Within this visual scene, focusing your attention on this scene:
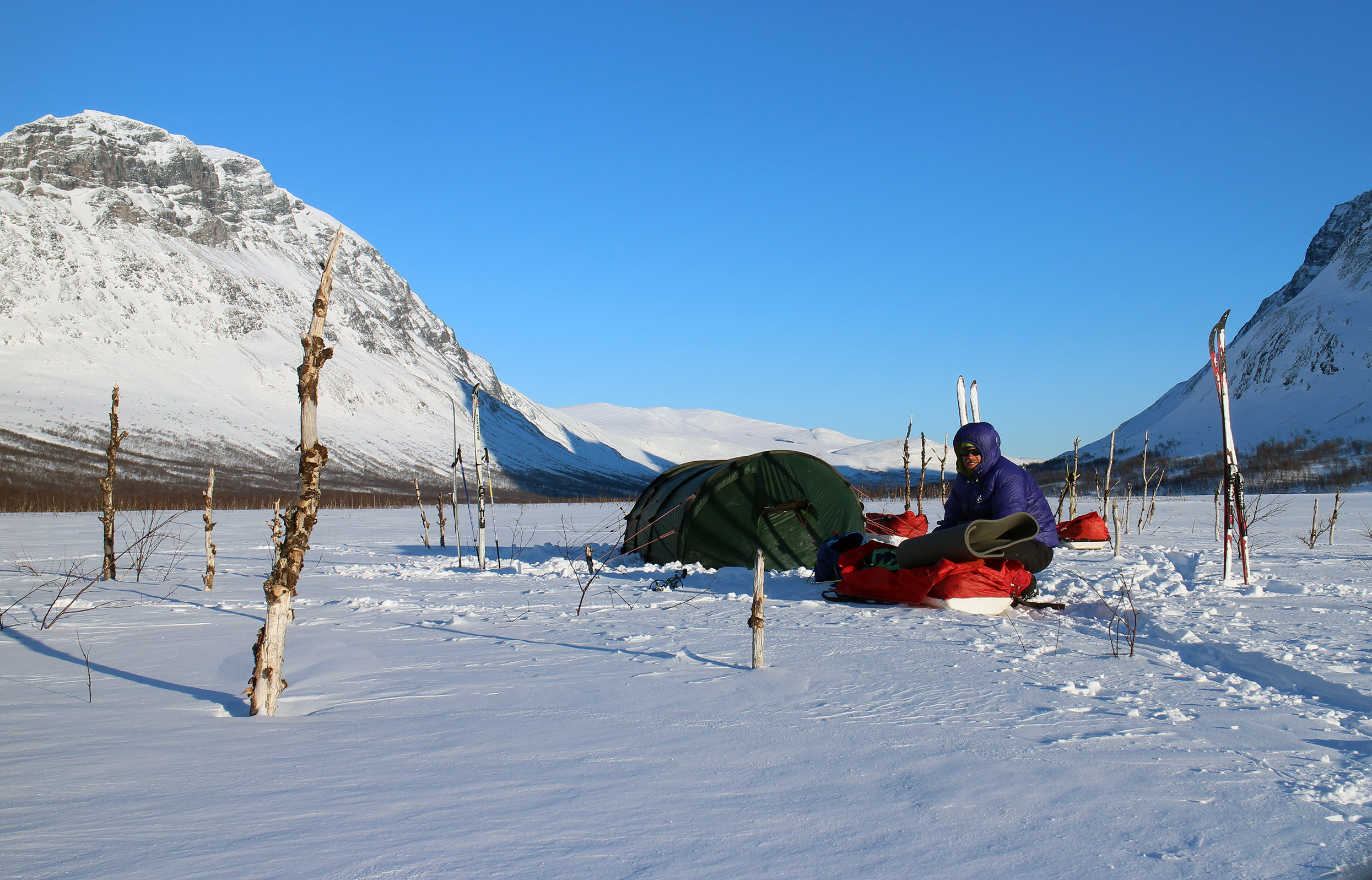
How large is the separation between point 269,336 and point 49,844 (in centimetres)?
12434

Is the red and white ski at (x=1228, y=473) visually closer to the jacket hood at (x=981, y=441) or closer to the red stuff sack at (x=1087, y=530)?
the red stuff sack at (x=1087, y=530)

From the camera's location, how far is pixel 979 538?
6742 mm

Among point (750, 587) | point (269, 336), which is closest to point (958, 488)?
point (750, 587)

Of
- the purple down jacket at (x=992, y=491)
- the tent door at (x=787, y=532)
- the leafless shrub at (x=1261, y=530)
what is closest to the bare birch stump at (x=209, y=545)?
the tent door at (x=787, y=532)

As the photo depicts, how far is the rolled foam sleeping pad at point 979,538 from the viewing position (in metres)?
6.67

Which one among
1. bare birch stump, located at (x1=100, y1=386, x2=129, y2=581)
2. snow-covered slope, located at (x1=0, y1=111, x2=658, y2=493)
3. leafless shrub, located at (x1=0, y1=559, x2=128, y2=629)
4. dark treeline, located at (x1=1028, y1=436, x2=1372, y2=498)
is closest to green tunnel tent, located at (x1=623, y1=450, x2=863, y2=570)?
leafless shrub, located at (x1=0, y1=559, x2=128, y2=629)

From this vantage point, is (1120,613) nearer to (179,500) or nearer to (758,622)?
(758,622)

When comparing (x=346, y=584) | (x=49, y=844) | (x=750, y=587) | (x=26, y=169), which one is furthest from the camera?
(x=26, y=169)

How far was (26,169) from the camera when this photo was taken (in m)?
111

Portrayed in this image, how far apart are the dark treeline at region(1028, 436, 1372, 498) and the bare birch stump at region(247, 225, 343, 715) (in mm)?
45649

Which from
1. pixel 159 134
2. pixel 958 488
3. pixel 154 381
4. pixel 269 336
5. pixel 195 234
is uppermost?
pixel 159 134

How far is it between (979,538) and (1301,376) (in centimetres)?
9532

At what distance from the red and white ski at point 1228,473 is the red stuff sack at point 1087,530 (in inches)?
46.0

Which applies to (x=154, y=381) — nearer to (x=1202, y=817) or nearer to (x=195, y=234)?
(x=195, y=234)
